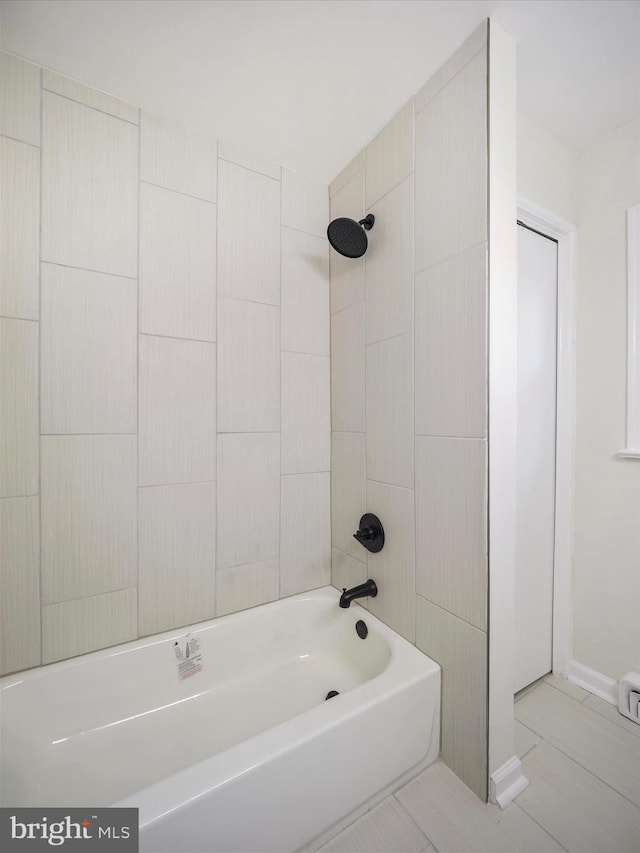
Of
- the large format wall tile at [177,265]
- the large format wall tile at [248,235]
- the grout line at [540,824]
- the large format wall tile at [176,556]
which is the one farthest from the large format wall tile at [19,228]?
the grout line at [540,824]

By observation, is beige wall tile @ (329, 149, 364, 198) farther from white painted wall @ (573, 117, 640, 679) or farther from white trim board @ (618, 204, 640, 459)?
white trim board @ (618, 204, 640, 459)

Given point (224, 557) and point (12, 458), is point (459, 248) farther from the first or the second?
point (12, 458)

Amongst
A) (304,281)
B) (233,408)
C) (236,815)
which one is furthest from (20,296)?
(236,815)

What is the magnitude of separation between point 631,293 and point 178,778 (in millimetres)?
2215

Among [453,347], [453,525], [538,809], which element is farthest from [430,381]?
[538,809]

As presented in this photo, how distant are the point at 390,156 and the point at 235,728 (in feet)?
7.45

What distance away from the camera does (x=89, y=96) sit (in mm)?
1274

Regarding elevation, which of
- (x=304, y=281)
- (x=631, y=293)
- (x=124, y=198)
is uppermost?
(x=124, y=198)

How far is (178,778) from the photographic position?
32.5 inches

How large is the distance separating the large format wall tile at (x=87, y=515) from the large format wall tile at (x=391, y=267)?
110cm

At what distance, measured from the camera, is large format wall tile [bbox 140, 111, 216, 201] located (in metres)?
1.37

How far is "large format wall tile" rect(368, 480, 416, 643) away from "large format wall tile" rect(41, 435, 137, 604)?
38.3 inches

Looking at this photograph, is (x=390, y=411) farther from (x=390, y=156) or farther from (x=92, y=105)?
(x=92, y=105)

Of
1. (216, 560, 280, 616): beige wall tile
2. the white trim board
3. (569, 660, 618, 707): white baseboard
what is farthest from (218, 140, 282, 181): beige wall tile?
(569, 660, 618, 707): white baseboard
